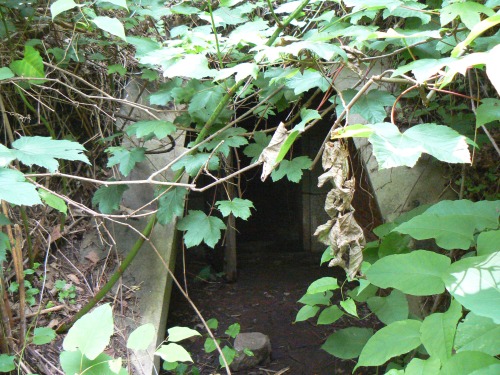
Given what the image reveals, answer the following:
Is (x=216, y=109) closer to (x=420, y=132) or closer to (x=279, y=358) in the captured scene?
(x=420, y=132)

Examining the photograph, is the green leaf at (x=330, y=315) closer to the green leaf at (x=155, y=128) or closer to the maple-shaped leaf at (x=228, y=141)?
the maple-shaped leaf at (x=228, y=141)

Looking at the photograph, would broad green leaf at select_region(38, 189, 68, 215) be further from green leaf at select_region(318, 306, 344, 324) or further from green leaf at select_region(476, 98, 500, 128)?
green leaf at select_region(476, 98, 500, 128)

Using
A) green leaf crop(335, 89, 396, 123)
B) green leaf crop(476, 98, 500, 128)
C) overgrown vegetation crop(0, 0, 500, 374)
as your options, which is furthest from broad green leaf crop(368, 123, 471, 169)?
green leaf crop(335, 89, 396, 123)

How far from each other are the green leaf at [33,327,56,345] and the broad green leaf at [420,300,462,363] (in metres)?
1.59

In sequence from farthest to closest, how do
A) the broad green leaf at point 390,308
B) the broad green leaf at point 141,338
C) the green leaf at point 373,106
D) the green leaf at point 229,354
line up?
the green leaf at point 229,354, the broad green leaf at point 390,308, the green leaf at point 373,106, the broad green leaf at point 141,338

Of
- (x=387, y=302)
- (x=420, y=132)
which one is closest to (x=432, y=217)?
(x=420, y=132)

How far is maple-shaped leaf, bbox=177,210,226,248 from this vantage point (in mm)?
2394

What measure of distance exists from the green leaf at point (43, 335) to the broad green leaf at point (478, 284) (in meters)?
1.69

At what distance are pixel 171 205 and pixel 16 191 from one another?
1.15m

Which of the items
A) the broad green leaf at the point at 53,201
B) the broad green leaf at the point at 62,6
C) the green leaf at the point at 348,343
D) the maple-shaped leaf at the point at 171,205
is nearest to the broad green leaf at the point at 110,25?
the broad green leaf at the point at 62,6

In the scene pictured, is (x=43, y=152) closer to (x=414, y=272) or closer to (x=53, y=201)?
(x=53, y=201)

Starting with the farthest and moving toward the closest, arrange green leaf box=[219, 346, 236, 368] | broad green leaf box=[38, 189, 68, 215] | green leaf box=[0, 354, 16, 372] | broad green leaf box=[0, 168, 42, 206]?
green leaf box=[219, 346, 236, 368] → green leaf box=[0, 354, 16, 372] → broad green leaf box=[38, 189, 68, 215] → broad green leaf box=[0, 168, 42, 206]

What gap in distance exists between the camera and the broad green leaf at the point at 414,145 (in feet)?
3.99

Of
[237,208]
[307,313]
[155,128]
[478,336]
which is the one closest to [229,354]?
[307,313]
